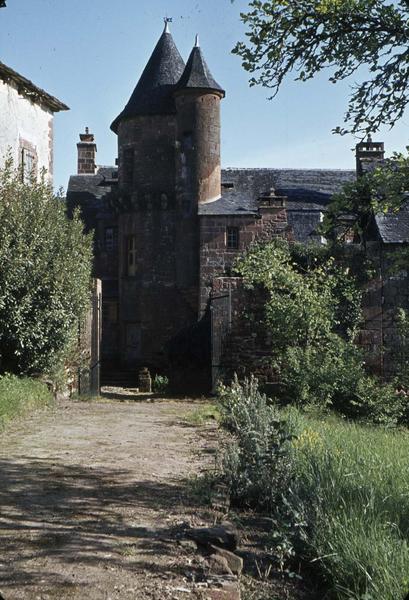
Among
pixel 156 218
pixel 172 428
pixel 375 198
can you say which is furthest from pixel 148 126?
pixel 375 198

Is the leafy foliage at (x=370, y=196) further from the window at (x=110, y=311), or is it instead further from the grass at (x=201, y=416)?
the window at (x=110, y=311)

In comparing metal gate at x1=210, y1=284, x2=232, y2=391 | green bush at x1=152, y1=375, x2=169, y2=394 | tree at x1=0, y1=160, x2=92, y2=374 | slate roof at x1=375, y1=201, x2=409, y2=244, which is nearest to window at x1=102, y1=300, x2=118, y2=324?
green bush at x1=152, y1=375, x2=169, y2=394

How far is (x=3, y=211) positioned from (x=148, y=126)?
15.4m

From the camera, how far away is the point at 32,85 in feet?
58.1

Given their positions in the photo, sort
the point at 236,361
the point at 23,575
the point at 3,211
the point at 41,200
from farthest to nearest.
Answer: the point at 236,361, the point at 41,200, the point at 3,211, the point at 23,575

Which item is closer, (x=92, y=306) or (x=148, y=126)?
(x=92, y=306)

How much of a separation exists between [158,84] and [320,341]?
53.6 feet

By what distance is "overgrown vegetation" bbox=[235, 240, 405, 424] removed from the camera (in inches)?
524

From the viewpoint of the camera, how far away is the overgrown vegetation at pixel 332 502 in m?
4.32

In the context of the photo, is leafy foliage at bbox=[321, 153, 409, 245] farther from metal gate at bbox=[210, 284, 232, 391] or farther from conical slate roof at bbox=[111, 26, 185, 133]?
conical slate roof at bbox=[111, 26, 185, 133]

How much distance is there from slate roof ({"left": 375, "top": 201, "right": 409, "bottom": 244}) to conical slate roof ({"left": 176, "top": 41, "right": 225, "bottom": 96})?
8.71 meters

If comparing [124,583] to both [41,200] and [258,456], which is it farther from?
[41,200]

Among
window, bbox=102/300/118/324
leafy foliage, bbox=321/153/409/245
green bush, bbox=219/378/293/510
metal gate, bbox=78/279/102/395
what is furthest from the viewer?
window, bbox=102/300/118/324

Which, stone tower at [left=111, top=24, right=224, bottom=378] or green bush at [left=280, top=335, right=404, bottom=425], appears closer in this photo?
green bush at [left=280, top=335, right=404, bottom=425]
